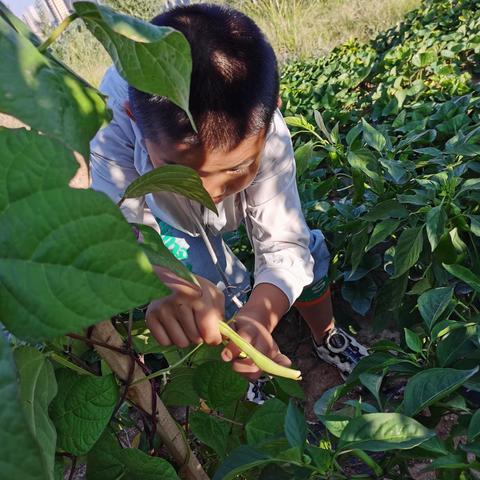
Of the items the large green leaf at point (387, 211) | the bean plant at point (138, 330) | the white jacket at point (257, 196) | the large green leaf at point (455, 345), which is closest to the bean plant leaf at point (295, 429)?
the bean plant at point (138, 330)

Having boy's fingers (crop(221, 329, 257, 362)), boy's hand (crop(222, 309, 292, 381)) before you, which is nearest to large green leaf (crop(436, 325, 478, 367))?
boy's hand (crop(222, 309, 292, 381))

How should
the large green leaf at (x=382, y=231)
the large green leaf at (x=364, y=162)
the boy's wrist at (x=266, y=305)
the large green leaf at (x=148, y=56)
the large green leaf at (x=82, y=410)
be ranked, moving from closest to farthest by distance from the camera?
the large green leaf at (x=148, y=56) < the large green leaf at (x=82, y=410) < the boy's wrist at (x=266, y=305) < the large green leaf at (x=382, y=231) < the large green leaf at (x=364, y=162)

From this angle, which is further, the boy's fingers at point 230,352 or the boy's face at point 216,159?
the boy's face at point 216,159


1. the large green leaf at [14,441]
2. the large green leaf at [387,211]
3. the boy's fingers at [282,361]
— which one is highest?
the large green leaf at [14,441]

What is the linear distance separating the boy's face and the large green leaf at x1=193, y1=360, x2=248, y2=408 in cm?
37

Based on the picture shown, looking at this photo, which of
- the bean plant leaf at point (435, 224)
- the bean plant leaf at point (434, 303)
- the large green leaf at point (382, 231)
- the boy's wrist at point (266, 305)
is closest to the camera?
the bean plant leaf at point (434, 303)

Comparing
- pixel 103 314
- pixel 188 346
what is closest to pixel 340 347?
pixel 188 346

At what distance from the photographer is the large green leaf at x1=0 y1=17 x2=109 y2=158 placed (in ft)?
1.04

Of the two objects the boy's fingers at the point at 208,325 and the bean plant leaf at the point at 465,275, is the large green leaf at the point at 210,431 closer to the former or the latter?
the boy's fingers at the point at 208,325

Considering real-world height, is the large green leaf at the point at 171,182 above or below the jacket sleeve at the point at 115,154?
above

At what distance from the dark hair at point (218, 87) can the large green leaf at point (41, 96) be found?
0.63 meters

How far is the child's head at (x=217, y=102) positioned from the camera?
978 millimetres

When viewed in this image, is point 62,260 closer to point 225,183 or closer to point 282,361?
point 282,361

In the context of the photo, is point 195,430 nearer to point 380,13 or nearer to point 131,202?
point 131,202
